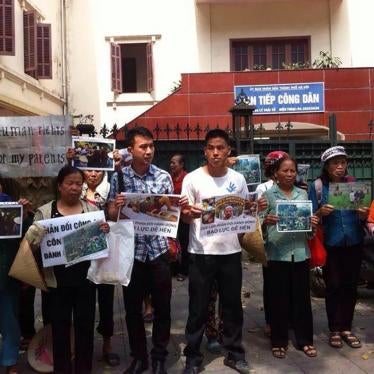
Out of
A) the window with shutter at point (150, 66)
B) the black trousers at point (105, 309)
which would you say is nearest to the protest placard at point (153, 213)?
the black trousers at point (105, 309)

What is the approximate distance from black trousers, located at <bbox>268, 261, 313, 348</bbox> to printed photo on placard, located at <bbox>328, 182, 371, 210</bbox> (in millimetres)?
598

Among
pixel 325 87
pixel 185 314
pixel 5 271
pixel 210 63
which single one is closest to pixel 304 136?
pixel 325 87

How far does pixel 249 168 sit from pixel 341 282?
1679 mm

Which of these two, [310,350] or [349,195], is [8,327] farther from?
[349,195]

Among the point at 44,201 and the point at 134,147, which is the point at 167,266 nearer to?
the point at 134,147

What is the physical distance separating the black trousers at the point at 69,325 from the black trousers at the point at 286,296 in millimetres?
1628

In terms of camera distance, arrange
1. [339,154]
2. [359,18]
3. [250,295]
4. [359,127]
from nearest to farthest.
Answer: [339,154] < [250,295] < [359,127] < [359,18]

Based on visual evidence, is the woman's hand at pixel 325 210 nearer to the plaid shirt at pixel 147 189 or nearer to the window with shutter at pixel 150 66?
the plaid shirt at pixel 147 189

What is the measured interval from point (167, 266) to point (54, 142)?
1.55m

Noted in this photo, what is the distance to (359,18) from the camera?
53.9ft

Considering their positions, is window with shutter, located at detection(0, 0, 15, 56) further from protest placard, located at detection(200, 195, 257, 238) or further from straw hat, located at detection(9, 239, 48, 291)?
protest placard, located at detection(200, 195, 257, 238)

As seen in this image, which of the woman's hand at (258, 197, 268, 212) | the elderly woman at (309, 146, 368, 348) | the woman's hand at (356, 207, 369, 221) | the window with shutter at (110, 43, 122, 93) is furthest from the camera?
the window with shutter at (110, 43, 122, 93)

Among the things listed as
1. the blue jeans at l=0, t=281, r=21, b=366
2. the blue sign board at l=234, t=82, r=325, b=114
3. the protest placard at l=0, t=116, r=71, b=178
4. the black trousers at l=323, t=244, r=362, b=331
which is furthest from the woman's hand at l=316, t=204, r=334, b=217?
the blue sign board at l=234, t=82, r=325, b=114

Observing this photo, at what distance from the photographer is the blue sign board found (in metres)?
14.3
